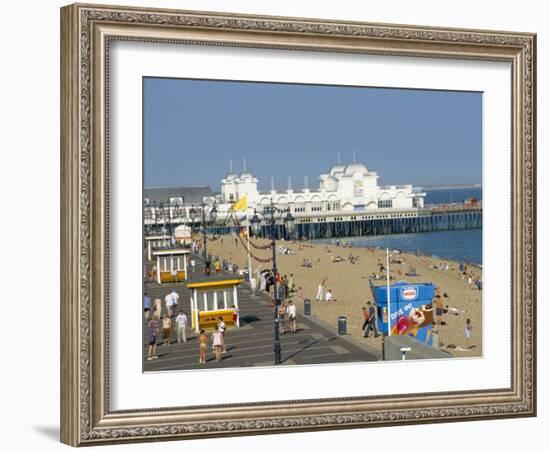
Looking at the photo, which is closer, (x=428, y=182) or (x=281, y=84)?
(x=281, y=84)

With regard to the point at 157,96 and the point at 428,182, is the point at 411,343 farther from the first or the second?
the point at 157,96

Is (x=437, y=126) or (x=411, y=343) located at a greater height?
(x=437, y=126)

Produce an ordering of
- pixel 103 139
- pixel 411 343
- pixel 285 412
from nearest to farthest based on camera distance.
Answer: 1. pixel 103 139
2. pixel 285 412
3. pixel 411 343

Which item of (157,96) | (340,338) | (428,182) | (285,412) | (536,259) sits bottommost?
(285,412)

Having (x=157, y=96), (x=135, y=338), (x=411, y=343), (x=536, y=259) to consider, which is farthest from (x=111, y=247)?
(x=536, y=259)

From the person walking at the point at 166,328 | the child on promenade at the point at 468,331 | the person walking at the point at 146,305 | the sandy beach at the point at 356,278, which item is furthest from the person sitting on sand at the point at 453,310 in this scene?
the person walking at the point at 146,305

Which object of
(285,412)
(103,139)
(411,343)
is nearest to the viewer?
(103,139)

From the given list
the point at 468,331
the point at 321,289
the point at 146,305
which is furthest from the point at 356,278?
the point at 146,305
